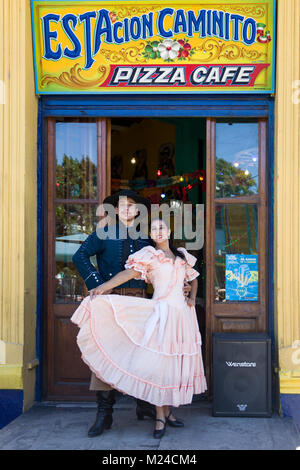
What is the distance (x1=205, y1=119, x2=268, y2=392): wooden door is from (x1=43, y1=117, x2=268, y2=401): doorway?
0.01m

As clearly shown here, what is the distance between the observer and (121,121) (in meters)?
11.8

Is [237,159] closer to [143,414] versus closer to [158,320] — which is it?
[158,320]

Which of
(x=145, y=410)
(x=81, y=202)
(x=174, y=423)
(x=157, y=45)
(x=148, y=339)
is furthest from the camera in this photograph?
(x=81, y=202)

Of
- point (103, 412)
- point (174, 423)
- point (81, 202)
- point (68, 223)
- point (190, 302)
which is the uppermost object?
point (81, 202)

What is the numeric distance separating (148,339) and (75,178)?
2099 millimetres

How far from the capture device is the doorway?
5.47 meters

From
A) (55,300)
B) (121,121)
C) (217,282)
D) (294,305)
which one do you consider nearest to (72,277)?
(55,300)

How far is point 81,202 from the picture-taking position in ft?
18.5

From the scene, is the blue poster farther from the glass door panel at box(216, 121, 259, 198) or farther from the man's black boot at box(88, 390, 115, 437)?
the man's black boot at box(88, 390, 115, 437)

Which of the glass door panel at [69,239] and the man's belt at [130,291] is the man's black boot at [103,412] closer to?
the man's belt at [130,291]

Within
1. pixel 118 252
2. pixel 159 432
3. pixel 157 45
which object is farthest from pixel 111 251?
pixel 157 45

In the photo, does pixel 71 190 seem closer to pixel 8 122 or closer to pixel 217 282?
pixel 8 122

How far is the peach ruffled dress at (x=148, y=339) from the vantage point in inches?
173
